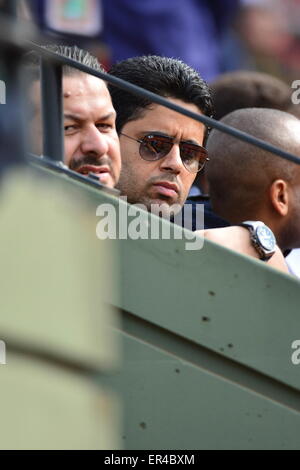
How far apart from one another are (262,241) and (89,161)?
2.33 ft

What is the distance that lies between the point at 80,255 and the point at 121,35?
5948 mm

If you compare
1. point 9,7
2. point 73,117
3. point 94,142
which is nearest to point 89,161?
point 94,142

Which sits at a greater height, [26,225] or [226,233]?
[226,233]

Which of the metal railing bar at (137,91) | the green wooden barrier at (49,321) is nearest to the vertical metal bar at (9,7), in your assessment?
the green wooden barrier at (49,321)

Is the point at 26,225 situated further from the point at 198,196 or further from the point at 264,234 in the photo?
the point at 198,196

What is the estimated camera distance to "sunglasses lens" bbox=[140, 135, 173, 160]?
5.04 metres

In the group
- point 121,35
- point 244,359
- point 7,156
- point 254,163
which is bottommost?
point 7,156

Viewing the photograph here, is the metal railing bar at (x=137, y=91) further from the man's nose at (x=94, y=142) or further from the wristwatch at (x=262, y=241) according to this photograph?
the man's nose at (x=94, y=142)

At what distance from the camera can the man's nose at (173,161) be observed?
496cm

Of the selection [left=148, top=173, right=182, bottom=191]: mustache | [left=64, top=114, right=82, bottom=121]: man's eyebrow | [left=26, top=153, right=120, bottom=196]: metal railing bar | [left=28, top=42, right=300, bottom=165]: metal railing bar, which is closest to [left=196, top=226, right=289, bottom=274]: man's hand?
[left=28, top=42, right=300, bottom=165]: metal railing bar

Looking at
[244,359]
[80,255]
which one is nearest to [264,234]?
[244,359]

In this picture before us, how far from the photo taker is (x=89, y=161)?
4.61 meters

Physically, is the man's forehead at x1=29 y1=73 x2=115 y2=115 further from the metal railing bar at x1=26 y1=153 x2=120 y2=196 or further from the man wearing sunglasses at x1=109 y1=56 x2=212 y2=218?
the metal railing bar at x1=26 y1=153 x2=120 y2=196
